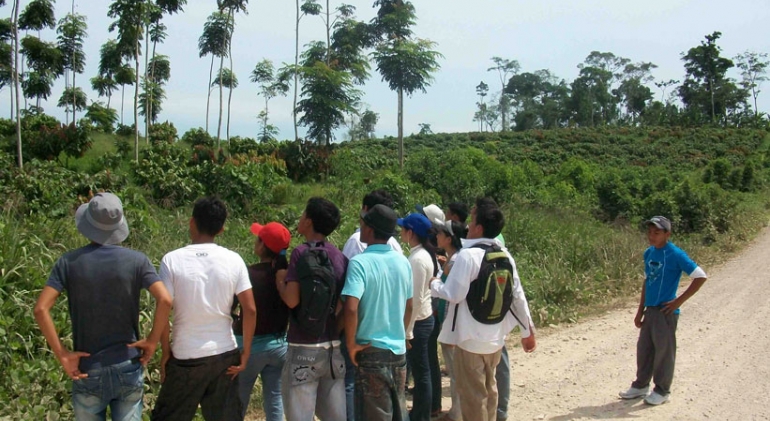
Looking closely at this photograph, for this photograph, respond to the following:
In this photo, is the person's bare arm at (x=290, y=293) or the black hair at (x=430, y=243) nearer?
the person's bare arm at (x=290, y=293)

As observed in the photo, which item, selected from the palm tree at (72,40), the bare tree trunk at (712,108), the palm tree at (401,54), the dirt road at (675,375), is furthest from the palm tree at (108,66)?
→ the bare tree trunk at (712,108)

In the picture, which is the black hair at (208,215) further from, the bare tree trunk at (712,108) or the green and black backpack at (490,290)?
the bare tree trunk at (712,108)

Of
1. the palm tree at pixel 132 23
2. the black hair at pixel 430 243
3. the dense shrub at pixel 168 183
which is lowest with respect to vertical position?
the black hair at pixel 430 243

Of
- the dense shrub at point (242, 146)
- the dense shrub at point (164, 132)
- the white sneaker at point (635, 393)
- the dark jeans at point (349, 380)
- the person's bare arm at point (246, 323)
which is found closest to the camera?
the person's bare arm at point (246, 323)

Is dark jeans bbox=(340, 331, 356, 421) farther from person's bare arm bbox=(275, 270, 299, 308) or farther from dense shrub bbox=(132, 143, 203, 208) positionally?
dense shrub bbox=(132, 143, 203, 208)

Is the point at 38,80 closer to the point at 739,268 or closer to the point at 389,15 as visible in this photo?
the point at 389,15

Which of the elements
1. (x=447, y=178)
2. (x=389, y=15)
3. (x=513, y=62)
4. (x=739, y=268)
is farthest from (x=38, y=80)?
(x=513, y=62)

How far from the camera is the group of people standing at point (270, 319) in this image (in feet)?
10.5

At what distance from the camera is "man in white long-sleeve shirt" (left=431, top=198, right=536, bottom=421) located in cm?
422

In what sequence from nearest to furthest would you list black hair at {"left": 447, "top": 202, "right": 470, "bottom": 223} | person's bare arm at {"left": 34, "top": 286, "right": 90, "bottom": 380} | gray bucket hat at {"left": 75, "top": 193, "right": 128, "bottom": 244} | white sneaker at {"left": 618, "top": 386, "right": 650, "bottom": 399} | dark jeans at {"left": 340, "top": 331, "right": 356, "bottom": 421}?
1. person's bare arm at {"left": 34, "top": 286, "right": 90, "bottom": 380}
2. gray bucket hat at {"left": 75, "top": 193, "right": 128, "bottom": 244}
3. dark jeans at {"left": 340, "top": 331, "right": 356, "bottom": 421}
4. black hair at {"left": 447, "top": 202, "right": 470, "bottom": 223}
5. white sneaker at {"left": 618, "top": 386, "right": 650, "bottom": 399}

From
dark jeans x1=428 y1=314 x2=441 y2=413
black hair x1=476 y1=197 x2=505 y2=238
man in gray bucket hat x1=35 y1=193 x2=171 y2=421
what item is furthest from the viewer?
dark jeans x1=428 y1=314 x2=441 y2=413

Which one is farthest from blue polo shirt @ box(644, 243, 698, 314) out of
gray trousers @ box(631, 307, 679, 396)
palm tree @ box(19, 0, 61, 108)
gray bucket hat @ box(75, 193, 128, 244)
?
palm tree @ box(19, 0, 61, 108)

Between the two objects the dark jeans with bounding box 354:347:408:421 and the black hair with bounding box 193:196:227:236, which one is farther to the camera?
the dark jeans with bounding box 354:347:408:421

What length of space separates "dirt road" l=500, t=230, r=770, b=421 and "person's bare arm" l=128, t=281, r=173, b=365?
325 cm
